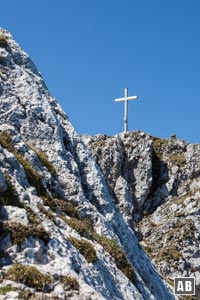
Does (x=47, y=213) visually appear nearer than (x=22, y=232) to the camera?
No

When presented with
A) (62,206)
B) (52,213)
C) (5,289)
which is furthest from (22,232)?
(62,206)

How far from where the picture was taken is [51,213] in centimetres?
1995

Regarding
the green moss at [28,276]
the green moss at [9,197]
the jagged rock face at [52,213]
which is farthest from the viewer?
the green moss at [9,197]

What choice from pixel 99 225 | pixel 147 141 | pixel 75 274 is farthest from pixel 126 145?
pixel 75 274

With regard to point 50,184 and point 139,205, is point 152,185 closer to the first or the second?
point 139,205

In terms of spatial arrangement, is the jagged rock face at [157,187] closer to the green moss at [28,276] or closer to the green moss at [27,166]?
the green moss at [27,166]

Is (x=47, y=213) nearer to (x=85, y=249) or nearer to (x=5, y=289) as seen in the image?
(x=85, y=249)

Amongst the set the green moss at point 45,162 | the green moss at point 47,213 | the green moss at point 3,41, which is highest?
the green moss at point 3,41

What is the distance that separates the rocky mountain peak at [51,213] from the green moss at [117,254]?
5 centimetres

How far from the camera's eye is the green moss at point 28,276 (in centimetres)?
1446

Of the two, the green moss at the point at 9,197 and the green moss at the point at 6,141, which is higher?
the green moss at the point at 6,141

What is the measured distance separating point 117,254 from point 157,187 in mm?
49915

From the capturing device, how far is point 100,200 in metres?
26.3

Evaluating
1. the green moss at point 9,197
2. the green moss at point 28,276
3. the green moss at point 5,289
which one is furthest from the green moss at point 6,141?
the green moss at point 5,289
